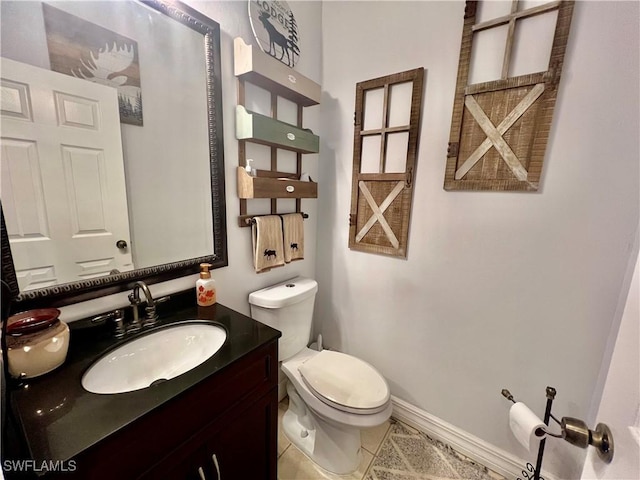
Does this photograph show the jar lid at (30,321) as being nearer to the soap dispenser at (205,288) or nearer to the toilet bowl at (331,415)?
the soap dispenser at (205,288)

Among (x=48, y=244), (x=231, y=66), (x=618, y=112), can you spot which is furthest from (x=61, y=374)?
(x=618, y=112)

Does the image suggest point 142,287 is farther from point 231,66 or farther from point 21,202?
point 231,66

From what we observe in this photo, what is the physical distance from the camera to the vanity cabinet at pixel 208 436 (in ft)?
1.91

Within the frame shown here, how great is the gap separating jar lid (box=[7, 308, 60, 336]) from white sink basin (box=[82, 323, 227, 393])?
0.18 meters

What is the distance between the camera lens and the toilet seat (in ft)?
3.78

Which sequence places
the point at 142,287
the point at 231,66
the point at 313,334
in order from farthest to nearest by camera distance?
the point at 313,334 → the point at 231,66 → the point at 142,287

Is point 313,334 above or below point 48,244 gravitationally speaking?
below

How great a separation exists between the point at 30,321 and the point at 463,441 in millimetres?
1851

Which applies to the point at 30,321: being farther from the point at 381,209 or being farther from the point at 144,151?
the point at 381,209

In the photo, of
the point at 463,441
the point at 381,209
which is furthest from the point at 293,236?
the point at 463,441

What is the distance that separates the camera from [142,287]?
89 cm

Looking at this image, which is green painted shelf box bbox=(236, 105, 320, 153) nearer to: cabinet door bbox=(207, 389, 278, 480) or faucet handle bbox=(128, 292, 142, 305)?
faucet handle bbox=(128, 292, 142, 305)

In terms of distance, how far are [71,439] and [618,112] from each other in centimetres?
179

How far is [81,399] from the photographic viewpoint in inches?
24.9
